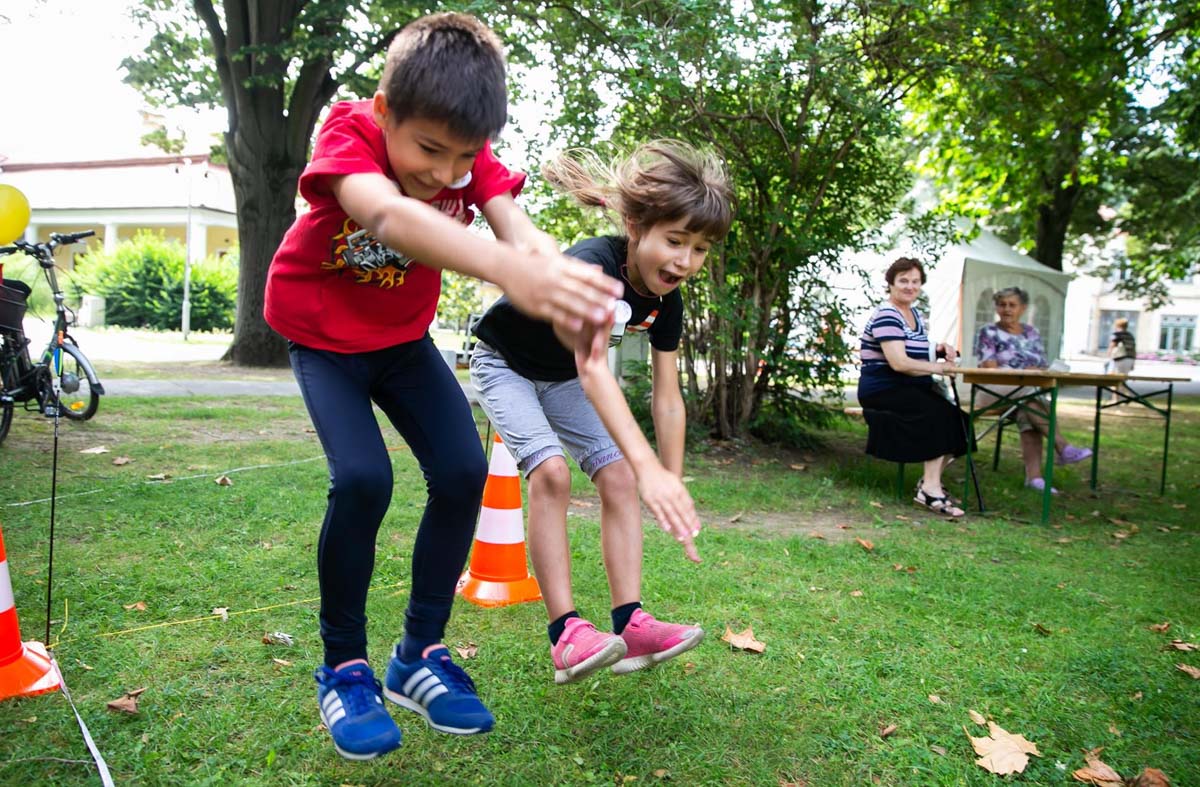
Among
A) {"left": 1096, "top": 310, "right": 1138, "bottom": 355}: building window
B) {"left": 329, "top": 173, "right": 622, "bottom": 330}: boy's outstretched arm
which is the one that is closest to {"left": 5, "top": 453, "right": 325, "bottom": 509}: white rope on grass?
{"left": 329, "top": 173, "right": 622, "bottom": 330}: boy's outstretched arm

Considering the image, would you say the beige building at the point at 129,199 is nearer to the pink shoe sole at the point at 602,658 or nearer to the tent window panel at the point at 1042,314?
the tent window panel at the point at 1042,314

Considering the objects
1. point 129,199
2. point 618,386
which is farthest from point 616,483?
point 129,199

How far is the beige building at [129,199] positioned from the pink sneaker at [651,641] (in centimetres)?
4013

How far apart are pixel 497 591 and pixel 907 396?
12.8ft

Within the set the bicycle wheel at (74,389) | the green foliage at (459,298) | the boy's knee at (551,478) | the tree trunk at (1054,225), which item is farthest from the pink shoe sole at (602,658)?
the green foliage at (459,298)

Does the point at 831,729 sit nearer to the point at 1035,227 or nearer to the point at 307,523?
the point at 307,523

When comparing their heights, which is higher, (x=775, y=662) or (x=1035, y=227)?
(x=1035, y=227)

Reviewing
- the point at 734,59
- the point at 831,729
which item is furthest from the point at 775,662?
the point at 734,59

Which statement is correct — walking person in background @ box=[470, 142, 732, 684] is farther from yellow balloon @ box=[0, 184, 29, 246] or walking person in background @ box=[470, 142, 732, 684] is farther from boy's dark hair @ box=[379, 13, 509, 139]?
yellow balloon @ box=[0, 184, 29, 246]

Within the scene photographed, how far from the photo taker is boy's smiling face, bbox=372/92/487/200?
81.0 inches

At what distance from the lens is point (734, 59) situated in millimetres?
7020

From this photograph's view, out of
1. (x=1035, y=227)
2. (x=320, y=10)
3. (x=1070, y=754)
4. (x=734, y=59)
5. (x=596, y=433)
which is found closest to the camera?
(x=1070, y=754)

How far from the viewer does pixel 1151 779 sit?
259 cm

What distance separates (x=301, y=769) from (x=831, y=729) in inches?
60.8
